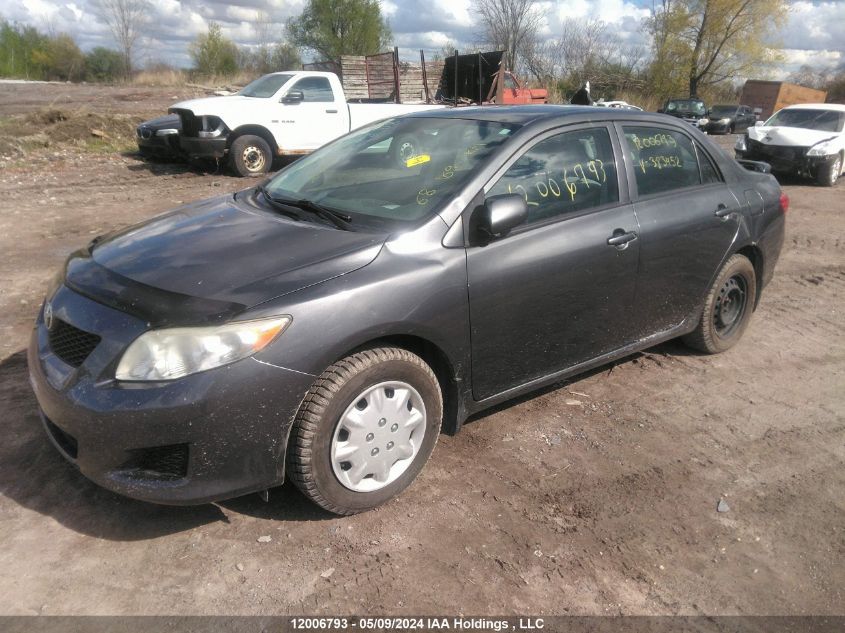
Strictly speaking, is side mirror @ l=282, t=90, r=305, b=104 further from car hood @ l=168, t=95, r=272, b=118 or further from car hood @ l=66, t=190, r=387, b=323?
car hood @ l=66, t=190, r=387, b=323

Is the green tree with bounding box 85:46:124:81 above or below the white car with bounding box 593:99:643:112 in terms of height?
above

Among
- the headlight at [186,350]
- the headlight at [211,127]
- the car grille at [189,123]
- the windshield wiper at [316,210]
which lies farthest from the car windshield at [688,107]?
the headlight at [186,350]

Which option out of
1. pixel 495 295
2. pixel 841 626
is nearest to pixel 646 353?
pixel 495 295

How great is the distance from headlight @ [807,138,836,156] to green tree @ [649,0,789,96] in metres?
35.0

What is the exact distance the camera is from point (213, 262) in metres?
2.79

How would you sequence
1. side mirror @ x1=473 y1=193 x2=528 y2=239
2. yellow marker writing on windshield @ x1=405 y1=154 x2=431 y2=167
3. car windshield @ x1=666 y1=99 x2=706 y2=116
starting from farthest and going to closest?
car windshield @ x1=666 y1=99 x2=706 y2=116 → yellow marker writing on windshield @ x1=405 y1=154 x2=431 y2=167 → side mirror @ x1=473 y1=193 x2=528 y2=239

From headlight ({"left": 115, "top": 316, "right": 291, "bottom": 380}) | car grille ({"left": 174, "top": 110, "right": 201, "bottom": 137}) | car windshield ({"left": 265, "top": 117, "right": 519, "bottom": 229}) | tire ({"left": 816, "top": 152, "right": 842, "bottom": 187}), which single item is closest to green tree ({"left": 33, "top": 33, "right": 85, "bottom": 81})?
car grille ({"left": 174, "top": 110, "right": 201, "bottom": 137})

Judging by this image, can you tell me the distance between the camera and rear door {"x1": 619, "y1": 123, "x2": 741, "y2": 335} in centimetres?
385

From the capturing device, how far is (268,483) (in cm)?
261

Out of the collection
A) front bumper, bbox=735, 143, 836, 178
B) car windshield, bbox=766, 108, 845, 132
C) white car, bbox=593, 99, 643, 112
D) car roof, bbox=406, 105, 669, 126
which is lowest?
front bumper, bbox=735, 143, 836, 178

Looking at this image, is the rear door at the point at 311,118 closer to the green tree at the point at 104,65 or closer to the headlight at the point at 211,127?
the headlight at the point at 211,127

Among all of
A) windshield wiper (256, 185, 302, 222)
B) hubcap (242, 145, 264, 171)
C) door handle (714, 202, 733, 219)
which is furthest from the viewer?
hubcap (242, 145, 264, 171)

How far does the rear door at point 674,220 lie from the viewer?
385 centimetres

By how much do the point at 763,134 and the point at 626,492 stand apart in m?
13.4
